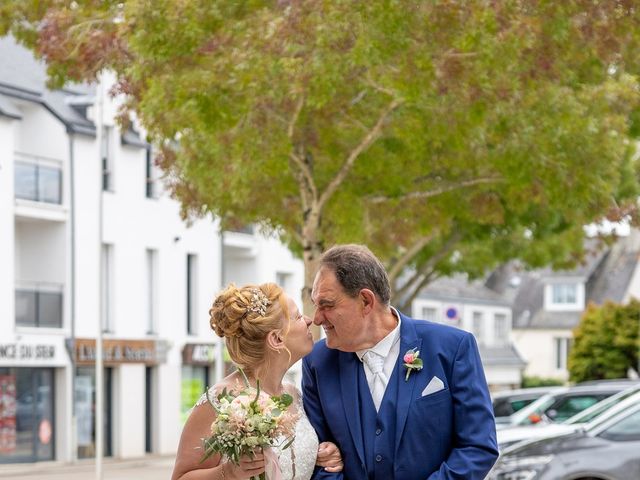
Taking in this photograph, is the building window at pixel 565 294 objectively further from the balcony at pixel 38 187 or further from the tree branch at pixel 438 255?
the tree branch at pixel 438 255

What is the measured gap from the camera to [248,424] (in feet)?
19.0

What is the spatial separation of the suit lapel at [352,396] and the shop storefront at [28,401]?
33.8 m

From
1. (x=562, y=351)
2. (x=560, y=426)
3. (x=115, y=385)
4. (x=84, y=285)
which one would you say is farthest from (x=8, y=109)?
(x=562, y=351)

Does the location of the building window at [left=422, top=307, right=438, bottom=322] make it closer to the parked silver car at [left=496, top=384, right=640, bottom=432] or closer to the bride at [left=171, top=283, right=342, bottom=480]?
the parked silver car at [left=496, top=384, right=640, bottom=432]

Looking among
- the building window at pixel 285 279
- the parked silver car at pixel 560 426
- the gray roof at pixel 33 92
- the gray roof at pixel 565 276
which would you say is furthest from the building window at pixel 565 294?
the parked silver car at pixel 560 426

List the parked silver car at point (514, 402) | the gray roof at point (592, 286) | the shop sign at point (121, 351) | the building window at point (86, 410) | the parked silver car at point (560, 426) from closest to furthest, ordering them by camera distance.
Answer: the parked silver car at point (560, 426)
the parked silver car at point (514, 402)
the shop sign at point (121, 351)
the building window at point (86, 410)
the gray roof at point (592, 286)

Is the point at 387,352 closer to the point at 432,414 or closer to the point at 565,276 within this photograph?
the point at 432,414

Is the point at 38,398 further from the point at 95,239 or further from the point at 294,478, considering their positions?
the point at 294,478

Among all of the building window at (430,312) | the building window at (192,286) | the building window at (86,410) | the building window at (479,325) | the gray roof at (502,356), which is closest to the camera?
the building window at (86,410)

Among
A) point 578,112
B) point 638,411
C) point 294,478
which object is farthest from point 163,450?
point 294,478

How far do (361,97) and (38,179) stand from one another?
24071 millimetres

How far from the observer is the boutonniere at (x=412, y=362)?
6086 mm

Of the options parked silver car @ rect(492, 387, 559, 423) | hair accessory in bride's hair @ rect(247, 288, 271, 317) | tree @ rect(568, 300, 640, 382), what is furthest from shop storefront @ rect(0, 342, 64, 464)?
hair accessory in bride's hair @ rect(247, 288, 271, 317)

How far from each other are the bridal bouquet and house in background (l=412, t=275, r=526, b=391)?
221ft
